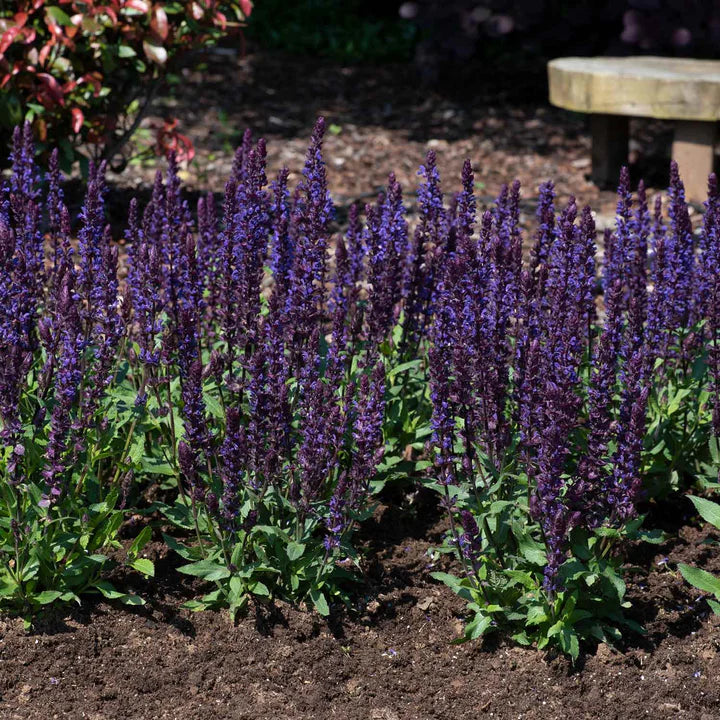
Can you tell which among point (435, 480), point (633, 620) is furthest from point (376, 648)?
point (633, 620)

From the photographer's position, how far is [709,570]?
14.9ft

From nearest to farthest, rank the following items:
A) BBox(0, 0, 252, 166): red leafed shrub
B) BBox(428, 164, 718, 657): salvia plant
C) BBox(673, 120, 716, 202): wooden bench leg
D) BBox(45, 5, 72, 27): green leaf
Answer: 1. BBox(428, 164, 718, 657): salvia plant
2. BBox(45, 5, 72, 27): green leaf
3. BBox(0, 0, 252, 166): red leafed shrub
4. BBox(673, 120, 716, 202): wooden bench leg

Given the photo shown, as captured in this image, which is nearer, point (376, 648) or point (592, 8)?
point (376, 648)

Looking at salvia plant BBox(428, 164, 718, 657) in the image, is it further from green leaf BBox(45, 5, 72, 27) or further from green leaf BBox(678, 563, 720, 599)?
green leaf BBox(45, 5, 72, 27)

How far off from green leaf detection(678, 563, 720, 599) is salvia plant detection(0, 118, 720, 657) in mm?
196

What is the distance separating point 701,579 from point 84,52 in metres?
5.24

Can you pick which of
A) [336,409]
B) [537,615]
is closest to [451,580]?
[537,615]

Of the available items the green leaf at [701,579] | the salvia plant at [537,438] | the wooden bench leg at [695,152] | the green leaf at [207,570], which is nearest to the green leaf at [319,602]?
the green leaf at [207,570]

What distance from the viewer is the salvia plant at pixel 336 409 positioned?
3986mm

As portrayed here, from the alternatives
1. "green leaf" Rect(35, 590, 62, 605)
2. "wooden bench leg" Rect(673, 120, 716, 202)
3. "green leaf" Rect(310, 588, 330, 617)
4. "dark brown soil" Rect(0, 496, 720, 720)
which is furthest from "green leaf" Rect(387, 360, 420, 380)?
"wooden bench leg" Rect(673, 120, 716, 202)

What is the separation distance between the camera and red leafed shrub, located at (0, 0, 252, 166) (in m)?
7.07

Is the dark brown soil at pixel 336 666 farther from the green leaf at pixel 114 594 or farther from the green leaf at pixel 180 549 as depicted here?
the green leaf at pixel 180 549

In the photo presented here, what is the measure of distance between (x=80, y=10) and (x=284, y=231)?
11.0 feet

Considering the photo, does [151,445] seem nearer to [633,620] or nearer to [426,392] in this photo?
[426,392]
